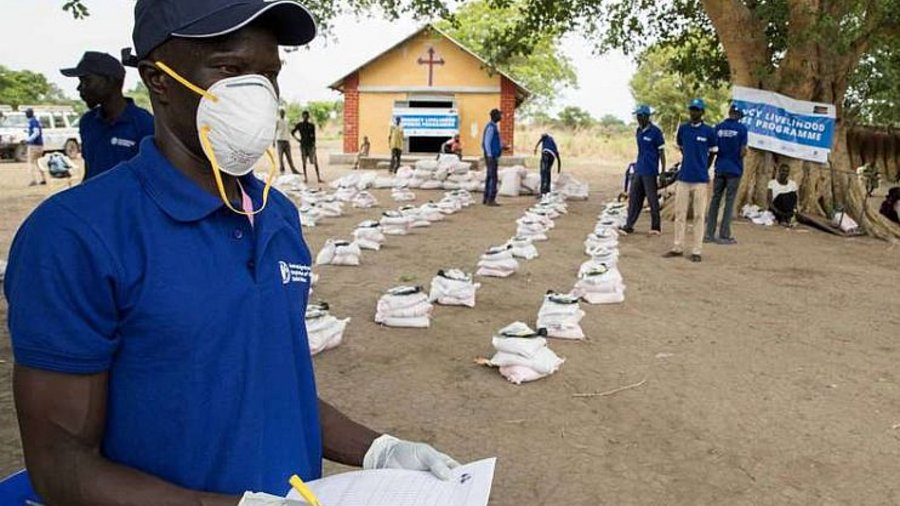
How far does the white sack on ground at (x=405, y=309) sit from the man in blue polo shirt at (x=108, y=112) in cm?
214

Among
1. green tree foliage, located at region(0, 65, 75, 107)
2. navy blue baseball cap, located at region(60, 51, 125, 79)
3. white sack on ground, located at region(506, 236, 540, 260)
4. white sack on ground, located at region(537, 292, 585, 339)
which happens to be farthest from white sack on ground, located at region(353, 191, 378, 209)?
green tree foliage, located at region(0, 65, 75, 107)

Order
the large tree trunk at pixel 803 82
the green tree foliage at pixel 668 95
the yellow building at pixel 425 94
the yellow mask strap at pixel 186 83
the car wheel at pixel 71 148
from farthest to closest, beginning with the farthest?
the green tree foliage at pixel 668 95
the yellow building at pixel 425 94
the car wheel at pixel 71 148
the large tree trunk at pixel 803 82
the yellow mask strap at pixel 186 83

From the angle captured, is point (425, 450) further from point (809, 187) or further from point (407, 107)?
point (407, 107)

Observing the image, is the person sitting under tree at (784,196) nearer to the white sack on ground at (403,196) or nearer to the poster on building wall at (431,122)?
the white sack on ground at (403,196)

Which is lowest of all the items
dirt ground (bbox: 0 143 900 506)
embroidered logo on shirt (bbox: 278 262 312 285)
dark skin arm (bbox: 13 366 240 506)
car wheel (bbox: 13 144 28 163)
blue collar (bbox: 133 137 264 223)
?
dirt ground (bbox: 0 143 900 506)

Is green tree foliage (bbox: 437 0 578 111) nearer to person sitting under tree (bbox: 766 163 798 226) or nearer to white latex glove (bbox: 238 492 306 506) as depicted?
person sitting under tree (bbox: 766 163 798 226)

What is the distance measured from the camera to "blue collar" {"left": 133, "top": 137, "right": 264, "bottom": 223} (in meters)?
1.18

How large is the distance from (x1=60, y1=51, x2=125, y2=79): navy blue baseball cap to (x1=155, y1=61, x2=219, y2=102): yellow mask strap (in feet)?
12.7

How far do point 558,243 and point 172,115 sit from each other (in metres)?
9.07

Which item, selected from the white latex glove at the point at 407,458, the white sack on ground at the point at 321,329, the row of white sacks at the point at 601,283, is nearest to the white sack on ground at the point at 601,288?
the row of white sacks at the point at 601,283

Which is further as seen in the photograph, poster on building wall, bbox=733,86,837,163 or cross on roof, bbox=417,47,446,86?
cross on roof, bbox=417,47,446,86

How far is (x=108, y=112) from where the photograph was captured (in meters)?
4.76

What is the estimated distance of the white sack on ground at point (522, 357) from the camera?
4711mm

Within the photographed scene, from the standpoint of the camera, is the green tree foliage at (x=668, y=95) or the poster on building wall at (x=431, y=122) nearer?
the poster on building wall at (x=431, y=122)
